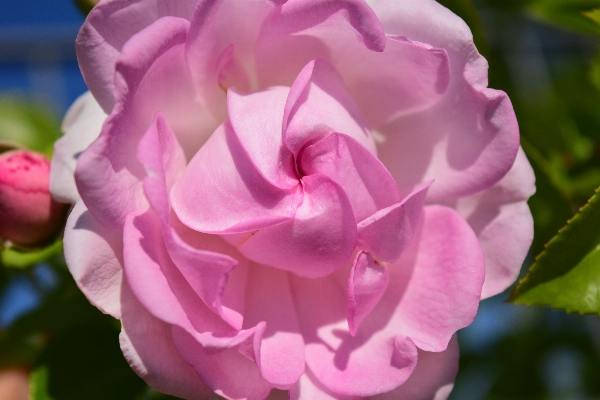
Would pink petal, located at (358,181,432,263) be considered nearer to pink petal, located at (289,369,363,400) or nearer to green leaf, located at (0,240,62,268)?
pink petal, located at (289,369,363,400)

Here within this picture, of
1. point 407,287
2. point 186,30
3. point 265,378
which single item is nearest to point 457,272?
point 407,287

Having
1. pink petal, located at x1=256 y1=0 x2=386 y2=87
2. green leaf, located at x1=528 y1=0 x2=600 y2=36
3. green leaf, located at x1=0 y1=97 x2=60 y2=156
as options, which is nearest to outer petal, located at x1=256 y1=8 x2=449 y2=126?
pink petal, located at x1=256 y1=0 x2=386 y2=87

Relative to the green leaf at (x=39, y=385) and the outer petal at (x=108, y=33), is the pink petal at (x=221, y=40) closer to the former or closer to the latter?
the outer petal at (x=108, y=33)

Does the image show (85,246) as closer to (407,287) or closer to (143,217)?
(143,217)

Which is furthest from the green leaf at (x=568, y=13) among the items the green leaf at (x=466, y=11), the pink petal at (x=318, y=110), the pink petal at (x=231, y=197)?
the pink petal at (x=231, y=197)

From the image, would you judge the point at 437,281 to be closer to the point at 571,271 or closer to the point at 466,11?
the point at 571,271

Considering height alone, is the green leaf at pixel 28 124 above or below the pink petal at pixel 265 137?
below
